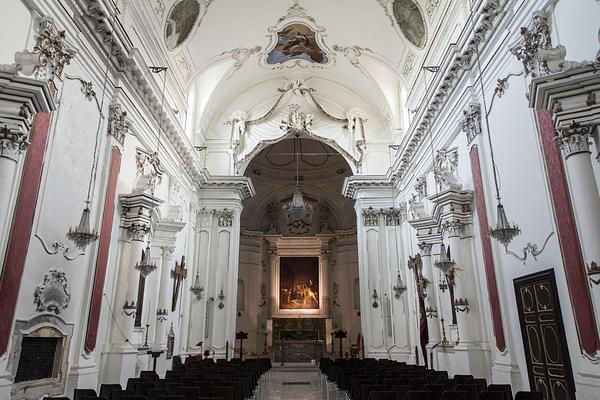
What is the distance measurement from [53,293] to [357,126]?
12.4 meters

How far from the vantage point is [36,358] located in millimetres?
6402

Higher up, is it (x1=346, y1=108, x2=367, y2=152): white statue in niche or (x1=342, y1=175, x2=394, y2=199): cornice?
(x1=346, y1=108, x2=367, y2=152): white statue in niche

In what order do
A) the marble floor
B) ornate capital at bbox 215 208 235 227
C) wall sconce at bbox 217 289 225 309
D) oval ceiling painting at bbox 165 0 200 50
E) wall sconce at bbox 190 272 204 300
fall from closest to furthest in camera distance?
the marble floor < oval ceiling painting at bbox 165 0 200 50 < wall sconce at bbox 190 272 204 300 < wall sconce at bbox 217 289 225 309 < ornate capital at bbox 215 208 235 227

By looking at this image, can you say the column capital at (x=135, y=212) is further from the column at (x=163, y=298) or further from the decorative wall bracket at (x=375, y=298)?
the decorative wall bracket at (x=375, y=298)

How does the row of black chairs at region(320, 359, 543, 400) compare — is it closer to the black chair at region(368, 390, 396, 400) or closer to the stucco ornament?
the black chair at region(368, 390, 396, 400)

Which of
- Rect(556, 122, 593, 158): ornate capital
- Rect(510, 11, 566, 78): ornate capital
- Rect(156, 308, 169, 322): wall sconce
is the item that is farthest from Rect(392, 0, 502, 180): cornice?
Rect(156, 308, 169, 322): wall sconce

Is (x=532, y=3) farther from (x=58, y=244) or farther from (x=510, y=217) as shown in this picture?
(x=58, y=244)

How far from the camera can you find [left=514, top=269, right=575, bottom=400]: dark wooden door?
19.7 feet

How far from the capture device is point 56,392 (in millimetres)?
6758

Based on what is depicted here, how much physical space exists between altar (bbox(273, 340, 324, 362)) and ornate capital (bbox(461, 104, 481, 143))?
1411 centimetres

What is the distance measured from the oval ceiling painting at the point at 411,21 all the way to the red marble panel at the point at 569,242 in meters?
6.19

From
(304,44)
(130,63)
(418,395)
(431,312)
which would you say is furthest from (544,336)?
(304,44)

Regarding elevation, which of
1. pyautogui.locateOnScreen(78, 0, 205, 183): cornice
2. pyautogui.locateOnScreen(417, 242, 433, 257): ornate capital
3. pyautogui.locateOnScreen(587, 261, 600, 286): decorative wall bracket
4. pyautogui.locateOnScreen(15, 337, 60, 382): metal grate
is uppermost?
pyautogui.locateOnScreen(78, 0, 205, 183): cornice

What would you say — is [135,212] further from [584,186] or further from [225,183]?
[584,186]
